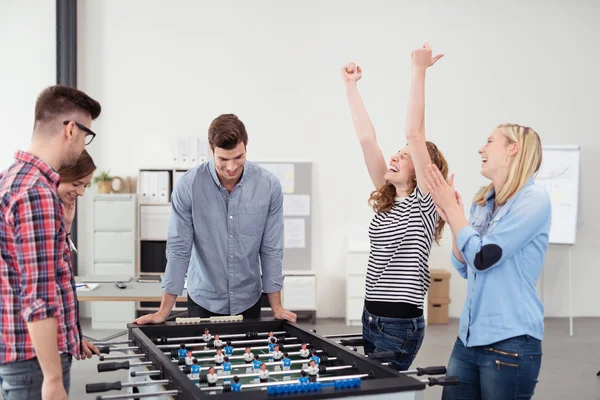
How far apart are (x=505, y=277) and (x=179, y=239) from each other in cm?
150

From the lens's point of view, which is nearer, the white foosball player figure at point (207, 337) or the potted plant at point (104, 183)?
the white foosball player figure at point (207, 337)

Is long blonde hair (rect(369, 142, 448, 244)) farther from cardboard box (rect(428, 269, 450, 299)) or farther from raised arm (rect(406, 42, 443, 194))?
cardboard box (rect(428, 269, 450, 299))

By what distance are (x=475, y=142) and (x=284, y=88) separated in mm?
2218

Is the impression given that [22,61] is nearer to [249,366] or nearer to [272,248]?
[272,248]

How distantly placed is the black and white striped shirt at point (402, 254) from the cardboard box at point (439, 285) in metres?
4.25

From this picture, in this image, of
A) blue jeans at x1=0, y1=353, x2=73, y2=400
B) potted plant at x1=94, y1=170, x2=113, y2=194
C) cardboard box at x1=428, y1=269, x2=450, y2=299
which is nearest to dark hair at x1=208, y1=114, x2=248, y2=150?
blue jeans at x1=0, y1=353, x2=73, y2=400

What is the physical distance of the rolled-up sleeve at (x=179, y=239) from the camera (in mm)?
3018

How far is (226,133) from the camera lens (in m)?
2.75

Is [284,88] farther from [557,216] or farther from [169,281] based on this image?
[169,281]

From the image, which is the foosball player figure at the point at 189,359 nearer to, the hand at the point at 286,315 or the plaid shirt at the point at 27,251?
the plaid shirt at the point at 27,251

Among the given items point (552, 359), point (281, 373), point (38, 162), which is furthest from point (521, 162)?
point (552, 359)

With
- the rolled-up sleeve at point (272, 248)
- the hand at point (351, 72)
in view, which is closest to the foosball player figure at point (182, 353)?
the rolled-up sleeve at point (272, 248)

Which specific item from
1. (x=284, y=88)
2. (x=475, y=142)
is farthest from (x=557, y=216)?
(x=284, y=88)

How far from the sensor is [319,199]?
7195 mm
